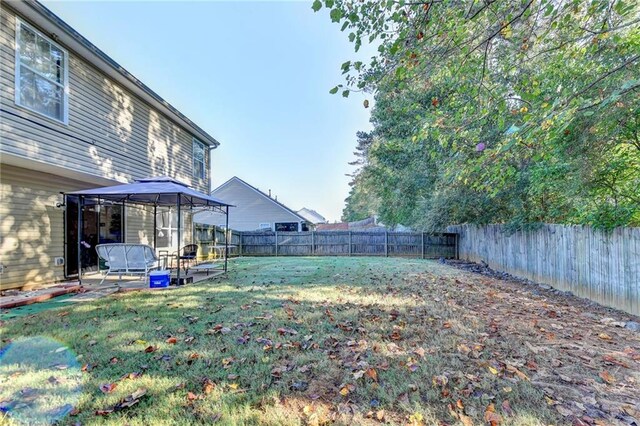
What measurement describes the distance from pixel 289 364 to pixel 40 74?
765cm

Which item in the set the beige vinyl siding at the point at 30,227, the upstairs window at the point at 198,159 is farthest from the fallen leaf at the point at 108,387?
the upstairs window at the point at 198,159

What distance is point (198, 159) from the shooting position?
43.9ft

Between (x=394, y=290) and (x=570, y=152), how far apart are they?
4041 mm

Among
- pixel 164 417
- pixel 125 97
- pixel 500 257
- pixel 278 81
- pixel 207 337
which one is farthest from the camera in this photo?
pixel 278 81

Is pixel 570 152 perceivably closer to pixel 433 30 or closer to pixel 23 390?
pixel 433 30

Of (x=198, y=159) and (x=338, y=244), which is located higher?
(x=198, y=159)

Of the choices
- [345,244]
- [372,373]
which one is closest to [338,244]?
[345,244]

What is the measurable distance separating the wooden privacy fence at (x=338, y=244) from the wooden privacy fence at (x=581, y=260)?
5440 millimetres

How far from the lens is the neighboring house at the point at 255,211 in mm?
23453

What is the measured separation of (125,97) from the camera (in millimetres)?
8812

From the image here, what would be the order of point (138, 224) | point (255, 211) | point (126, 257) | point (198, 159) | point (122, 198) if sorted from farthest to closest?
point (255, 211) < point (198, 159) < point (138, 224) < point (122, 198) < point (126, 257)

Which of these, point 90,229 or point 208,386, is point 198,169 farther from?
point 208,386

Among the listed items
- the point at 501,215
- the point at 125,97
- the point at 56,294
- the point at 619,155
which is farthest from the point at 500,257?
the point at 125,97

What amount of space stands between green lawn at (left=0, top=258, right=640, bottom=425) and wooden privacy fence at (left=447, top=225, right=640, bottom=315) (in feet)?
5.24
